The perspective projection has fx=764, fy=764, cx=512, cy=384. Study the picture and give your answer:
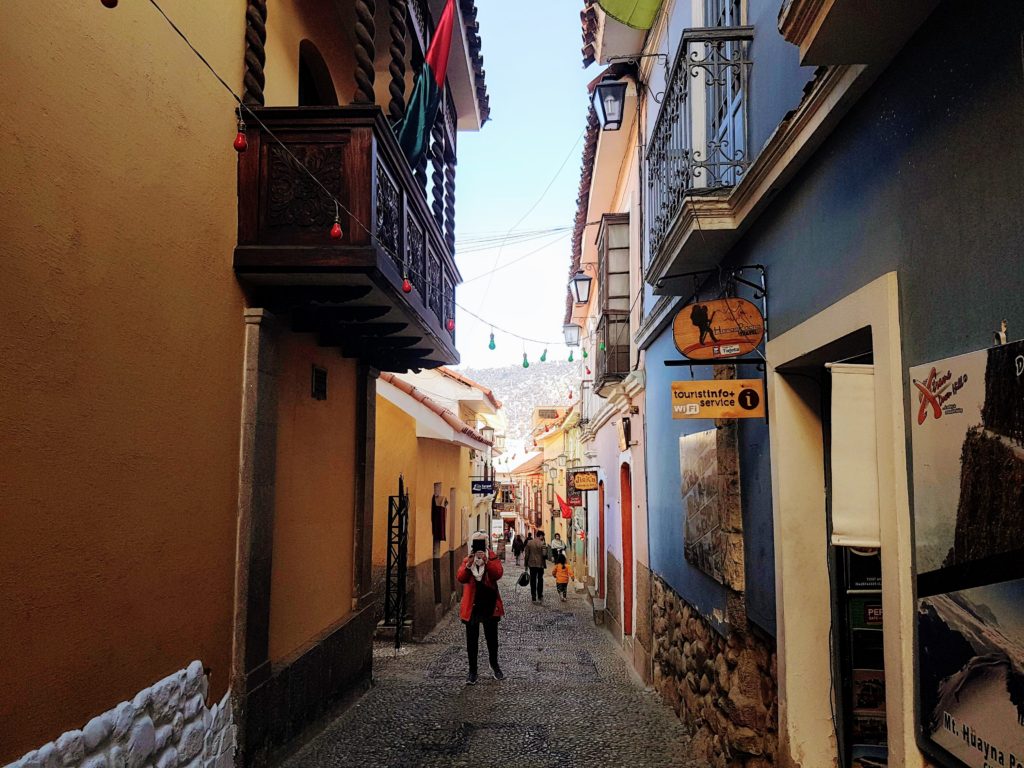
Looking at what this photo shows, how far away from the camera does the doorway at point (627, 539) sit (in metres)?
→ 12.3

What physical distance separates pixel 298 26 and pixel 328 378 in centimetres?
344

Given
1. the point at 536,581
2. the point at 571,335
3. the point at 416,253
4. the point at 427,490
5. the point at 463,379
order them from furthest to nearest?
the point at 463,379 → the point at 571,335 → the point at 536,581 → the point at 427,490 → the point at 416,253

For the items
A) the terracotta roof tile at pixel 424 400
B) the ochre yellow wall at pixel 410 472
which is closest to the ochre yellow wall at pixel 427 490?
the ochre yellow wall at pixel 410 472

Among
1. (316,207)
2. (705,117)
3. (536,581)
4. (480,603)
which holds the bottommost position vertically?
(536,581)

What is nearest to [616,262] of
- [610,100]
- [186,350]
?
[610,100]

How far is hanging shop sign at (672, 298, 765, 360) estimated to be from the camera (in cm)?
512

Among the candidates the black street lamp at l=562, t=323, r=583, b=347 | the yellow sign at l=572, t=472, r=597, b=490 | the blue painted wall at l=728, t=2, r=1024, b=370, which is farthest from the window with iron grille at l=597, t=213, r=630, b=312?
the black street lamp at l=562, t=323, r=583, b=347

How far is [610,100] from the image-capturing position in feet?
34.3

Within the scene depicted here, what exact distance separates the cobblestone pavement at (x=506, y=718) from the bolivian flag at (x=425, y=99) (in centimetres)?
547

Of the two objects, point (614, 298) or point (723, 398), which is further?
point (614, 298)

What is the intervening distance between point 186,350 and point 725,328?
3600 millimetres

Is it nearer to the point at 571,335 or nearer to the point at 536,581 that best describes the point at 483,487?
the point at 536,581

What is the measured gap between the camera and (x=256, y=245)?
583 centimetres

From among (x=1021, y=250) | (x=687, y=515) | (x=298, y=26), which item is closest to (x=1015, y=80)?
(x=1021, y=250)
